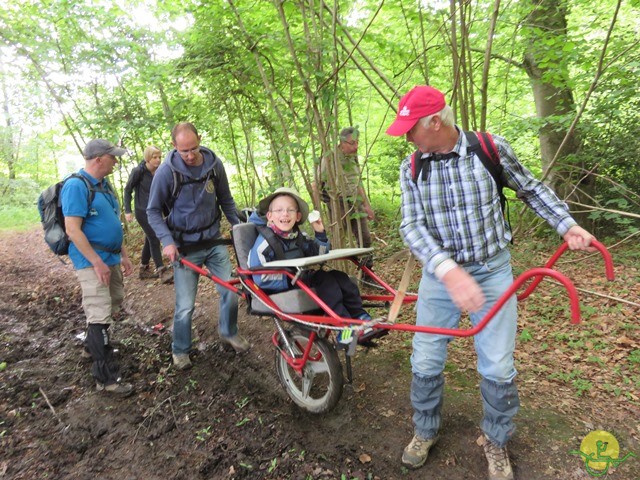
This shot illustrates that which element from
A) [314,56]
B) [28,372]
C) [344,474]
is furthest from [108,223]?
[344,474]

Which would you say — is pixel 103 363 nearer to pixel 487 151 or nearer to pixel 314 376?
pixel 314 376

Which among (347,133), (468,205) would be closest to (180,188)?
(347,133)

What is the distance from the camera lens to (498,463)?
7.95 ft

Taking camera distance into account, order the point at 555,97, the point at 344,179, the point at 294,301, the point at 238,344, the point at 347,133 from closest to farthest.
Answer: the point at 294,301 → the point at 238,344 → the point at 347,133 → the point at 344,179 → the point at 555,97

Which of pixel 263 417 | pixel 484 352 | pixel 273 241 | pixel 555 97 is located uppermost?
pixel 555 97

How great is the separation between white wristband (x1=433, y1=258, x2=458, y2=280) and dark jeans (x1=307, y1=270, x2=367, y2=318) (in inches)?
38.8

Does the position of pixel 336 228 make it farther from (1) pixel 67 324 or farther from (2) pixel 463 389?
(1) pixel 67 324

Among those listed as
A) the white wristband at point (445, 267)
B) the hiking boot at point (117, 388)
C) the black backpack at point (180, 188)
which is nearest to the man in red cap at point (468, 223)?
the white wristband at point (445, 267)

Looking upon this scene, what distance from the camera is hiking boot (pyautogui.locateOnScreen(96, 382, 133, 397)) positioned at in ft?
11.9

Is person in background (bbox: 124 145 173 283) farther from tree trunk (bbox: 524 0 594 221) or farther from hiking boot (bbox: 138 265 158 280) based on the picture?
tree trunk (bbox: 524 0 594 221)

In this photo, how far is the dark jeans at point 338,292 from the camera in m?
2.81

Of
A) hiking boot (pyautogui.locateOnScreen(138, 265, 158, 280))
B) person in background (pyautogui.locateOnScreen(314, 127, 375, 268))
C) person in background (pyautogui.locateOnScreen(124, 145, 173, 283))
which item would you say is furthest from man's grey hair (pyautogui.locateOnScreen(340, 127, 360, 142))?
hiking boot (pyautogui.locateOnScreen(138, 265, 158, 280))

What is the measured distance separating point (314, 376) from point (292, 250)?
1035 millimetres

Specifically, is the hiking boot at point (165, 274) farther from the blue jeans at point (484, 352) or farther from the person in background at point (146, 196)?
the blue jeans at point (484, 352)
